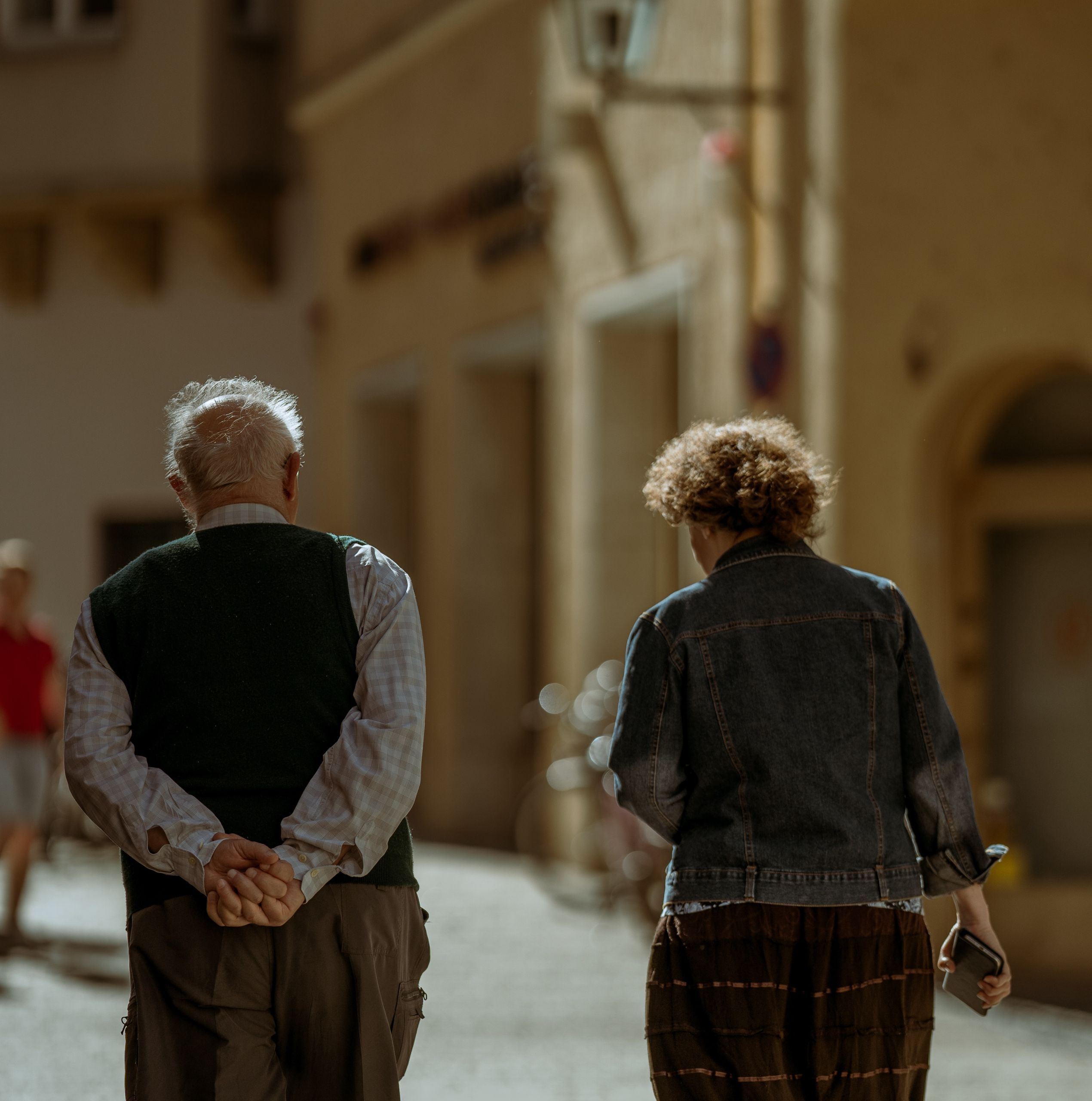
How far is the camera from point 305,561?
3.70m

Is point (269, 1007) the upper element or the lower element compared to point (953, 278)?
lower

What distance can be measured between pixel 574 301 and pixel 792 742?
10.4m

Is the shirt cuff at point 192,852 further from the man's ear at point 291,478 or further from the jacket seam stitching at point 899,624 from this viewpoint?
the jacket seam stitching at point 899,624

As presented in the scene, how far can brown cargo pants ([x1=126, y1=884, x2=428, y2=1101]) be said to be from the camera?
3549 mm

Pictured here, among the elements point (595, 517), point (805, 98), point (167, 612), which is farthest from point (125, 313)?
point (167, 612)

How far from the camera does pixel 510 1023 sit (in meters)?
8.01

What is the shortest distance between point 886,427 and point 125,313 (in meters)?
12.9

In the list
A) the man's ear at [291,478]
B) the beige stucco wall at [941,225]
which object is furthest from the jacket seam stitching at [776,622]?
the beige stucco wall at [941,225]

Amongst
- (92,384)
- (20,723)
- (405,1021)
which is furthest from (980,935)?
(92,384)

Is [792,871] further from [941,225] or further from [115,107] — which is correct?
[115,107]

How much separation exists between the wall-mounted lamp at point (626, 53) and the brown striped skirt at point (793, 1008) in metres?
7.55

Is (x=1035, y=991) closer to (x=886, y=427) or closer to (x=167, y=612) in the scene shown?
(x=886, y=427)

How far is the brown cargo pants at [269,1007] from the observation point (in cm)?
355

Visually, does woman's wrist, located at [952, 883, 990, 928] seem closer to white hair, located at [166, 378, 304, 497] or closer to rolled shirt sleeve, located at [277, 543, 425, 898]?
rolled shirt sleeve, located at [277, 543, 425, 898]
